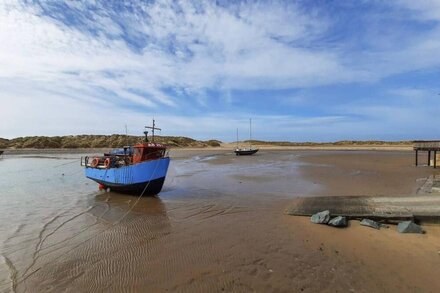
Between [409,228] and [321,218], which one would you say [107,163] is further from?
[409,228]

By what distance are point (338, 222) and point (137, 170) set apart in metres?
10.5

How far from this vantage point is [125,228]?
36.5 ft

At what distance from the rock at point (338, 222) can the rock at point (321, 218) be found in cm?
18

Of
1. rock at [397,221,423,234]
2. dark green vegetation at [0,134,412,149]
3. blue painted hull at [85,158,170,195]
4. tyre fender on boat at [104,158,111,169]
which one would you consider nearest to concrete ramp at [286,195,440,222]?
rock at [397,221,423,234]

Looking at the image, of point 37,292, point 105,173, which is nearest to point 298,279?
point 37,292

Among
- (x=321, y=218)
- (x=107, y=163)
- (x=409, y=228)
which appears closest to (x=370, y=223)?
(x=409, y=228)

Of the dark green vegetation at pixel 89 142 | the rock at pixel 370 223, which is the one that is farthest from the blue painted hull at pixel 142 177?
the dark green vegetation at pixel 89 142

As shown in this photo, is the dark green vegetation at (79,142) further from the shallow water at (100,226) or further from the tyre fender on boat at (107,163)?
the shallow water at (100,226)

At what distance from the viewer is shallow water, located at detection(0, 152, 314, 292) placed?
7.21 m

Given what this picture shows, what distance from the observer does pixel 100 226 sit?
37.9ft

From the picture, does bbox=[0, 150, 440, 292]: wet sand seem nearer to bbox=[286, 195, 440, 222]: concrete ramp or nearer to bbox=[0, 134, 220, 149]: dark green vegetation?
bbox=[286, 195, 440, 222]: concrete ramp

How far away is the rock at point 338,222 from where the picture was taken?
9.79 m

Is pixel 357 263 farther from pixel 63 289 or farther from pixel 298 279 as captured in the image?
pixel 63 289

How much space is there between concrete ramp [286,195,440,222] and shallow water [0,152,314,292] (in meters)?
2.14
